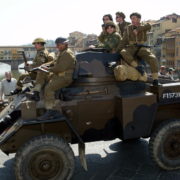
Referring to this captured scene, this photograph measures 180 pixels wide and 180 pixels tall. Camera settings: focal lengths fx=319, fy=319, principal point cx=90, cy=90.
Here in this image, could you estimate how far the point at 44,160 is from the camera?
15.1 ft

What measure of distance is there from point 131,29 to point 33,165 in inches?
111

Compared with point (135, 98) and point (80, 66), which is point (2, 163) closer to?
point (80, 66)

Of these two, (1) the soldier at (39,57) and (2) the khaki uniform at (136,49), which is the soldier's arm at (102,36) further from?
(1) the soldier at (39,57)

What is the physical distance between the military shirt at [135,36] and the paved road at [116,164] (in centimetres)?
206

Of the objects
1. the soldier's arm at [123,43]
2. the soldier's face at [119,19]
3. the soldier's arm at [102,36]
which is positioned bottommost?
the soldier's arm at [123,43]

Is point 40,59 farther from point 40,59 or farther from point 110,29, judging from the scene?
point 110,29

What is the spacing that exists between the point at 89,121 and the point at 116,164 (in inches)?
43.6

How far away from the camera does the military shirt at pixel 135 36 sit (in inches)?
217

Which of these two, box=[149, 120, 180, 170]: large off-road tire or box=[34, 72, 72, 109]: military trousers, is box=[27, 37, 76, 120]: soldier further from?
box=[149, 120, 180, 170]: large off-road tire

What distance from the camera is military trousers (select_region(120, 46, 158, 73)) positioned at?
17.4ft

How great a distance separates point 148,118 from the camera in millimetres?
5195

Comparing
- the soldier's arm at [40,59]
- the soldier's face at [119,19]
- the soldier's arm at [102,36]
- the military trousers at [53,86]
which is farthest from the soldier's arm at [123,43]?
the soldier's face at [119,19]

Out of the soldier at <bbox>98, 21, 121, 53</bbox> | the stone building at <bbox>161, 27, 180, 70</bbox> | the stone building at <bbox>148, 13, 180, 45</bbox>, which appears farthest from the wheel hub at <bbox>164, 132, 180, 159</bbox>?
the stone building at <bbox>148, 13, 180, 45</bbox>

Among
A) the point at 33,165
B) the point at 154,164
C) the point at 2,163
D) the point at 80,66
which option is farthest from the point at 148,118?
the point at 2,163
